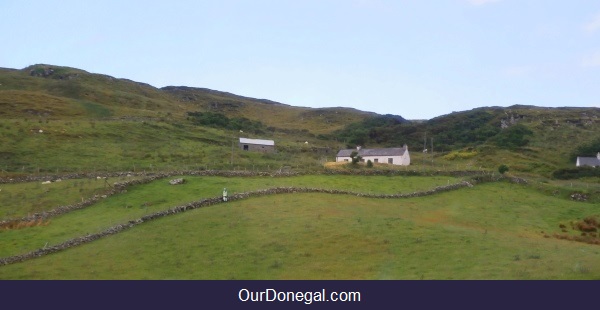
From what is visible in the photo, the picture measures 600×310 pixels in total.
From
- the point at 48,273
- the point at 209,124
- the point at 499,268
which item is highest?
the point at 209,124

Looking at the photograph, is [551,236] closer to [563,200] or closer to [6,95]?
[563,200]

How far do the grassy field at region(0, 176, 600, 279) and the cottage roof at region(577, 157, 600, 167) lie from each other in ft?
174

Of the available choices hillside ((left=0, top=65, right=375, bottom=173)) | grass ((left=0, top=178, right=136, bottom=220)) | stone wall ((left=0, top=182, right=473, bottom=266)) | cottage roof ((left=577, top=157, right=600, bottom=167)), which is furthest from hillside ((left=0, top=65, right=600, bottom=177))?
stone wall ((left=0, top=182, right=473, bottom=266))

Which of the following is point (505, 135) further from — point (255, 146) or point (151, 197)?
point (151, 197)

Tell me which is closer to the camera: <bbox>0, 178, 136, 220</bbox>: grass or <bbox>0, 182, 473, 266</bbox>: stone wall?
<bbox>0, 182, 473, 266</bbox>: stone wall

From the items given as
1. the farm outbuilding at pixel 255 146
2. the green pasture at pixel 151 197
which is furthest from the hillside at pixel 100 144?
the green pasture at pixel 151 197

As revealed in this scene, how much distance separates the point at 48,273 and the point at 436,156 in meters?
93.3

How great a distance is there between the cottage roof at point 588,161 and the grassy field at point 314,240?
174 feet

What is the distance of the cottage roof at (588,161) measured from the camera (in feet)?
312

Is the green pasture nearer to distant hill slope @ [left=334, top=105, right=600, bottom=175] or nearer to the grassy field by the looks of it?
the grassy field

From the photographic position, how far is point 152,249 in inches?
1242

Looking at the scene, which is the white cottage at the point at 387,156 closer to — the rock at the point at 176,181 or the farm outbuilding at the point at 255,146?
the farm outbuilding at the point at 255,146

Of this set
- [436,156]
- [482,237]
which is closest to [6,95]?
[436,156]

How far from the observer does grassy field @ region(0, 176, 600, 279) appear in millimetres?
25578
